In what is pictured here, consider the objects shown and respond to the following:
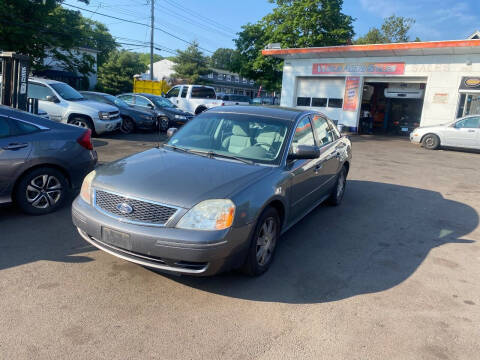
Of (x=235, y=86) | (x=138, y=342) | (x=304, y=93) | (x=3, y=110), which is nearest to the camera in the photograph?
(x=138, y=342)

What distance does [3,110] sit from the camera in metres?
5.12

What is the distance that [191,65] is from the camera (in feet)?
187

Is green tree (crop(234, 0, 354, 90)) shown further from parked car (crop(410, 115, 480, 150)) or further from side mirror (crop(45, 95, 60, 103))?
side mirror (crop(45, 95, 60, 103))

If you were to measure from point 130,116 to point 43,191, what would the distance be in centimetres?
928

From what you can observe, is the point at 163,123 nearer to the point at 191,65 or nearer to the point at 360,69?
→ the point at 360,69

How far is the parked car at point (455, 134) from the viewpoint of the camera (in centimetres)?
1463

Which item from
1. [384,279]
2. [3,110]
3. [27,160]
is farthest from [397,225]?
[3,110]

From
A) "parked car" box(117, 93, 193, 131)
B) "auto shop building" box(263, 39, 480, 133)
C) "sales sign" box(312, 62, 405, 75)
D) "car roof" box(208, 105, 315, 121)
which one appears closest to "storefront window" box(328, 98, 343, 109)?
"auto shop building" box(263, 39, 480, 133)

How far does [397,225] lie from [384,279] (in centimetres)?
202

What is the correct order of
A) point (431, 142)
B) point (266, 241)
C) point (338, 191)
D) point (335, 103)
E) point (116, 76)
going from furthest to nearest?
point (116, 76), point (335, 103), point (431, 142), point (338, 191), point (266, 241)

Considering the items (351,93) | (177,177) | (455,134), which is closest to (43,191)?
(177,177)

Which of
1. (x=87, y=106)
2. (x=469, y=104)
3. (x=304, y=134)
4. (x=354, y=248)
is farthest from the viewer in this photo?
(x=469, y=104)

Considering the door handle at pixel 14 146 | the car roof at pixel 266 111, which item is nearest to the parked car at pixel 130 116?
the door handle at pixel 14 146

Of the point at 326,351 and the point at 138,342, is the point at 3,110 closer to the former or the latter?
the point at 138,342
